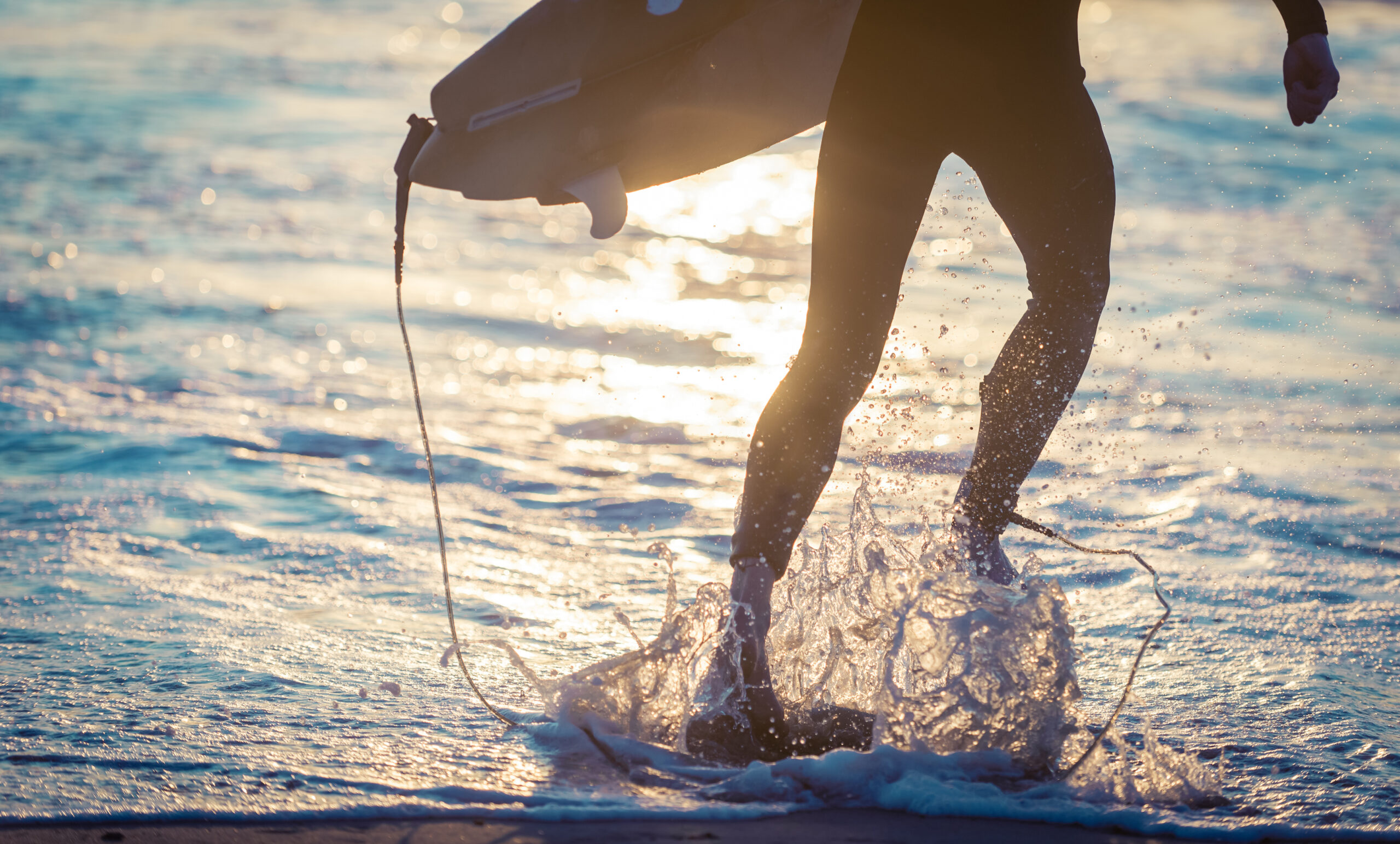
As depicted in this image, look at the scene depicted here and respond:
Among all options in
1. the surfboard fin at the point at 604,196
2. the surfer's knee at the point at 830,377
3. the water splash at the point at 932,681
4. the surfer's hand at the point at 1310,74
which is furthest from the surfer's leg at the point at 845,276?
the surfer's hand at the point at 1310,74

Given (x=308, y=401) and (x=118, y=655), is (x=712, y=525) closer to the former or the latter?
(x=118, y=655)

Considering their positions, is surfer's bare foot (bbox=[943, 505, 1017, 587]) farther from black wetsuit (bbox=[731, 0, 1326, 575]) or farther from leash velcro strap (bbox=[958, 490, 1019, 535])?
black wetsuit (bbox=[731, 0, 1326, 575])

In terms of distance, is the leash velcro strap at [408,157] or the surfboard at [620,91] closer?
the surfboard at [620,91]

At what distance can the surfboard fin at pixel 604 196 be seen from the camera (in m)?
2.28

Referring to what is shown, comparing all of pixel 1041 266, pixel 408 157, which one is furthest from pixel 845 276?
pixel 408 157

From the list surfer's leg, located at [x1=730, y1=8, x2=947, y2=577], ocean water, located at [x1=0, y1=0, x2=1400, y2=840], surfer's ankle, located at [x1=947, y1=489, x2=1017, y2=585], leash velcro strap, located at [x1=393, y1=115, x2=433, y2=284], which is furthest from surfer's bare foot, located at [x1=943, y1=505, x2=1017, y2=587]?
leash velcro strap, located at [x1=393, y1=115, x2=433, y2=284]

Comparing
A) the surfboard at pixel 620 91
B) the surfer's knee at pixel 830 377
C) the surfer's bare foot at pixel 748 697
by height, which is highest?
the surfboard at pixel 620 91

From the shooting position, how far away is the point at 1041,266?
2.12m

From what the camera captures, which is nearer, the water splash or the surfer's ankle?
the water splash

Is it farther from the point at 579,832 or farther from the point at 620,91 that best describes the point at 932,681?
the point at 620,91

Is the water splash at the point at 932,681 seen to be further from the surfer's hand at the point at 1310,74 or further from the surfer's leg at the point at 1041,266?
the surfer's hand at the point at 1310,74

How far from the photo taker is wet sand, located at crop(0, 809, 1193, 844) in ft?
5.91

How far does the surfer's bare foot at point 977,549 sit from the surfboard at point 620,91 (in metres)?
0.85

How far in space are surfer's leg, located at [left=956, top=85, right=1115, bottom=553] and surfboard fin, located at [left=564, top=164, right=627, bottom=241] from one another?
0.67 meters
